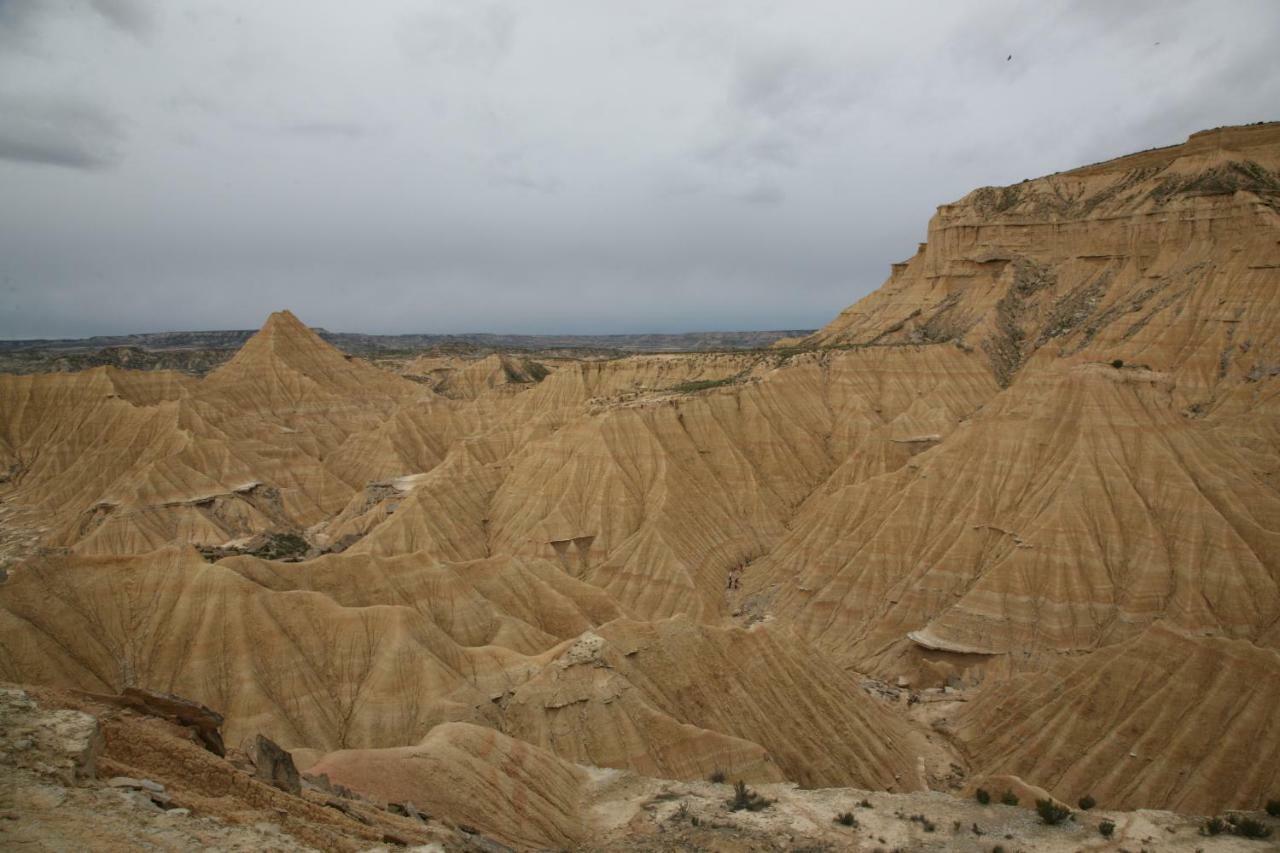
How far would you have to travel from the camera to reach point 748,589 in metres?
58.3

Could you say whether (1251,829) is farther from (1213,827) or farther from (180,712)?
(180,712)

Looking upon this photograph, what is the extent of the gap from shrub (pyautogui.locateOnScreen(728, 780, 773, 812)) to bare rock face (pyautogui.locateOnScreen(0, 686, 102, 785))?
17692mm

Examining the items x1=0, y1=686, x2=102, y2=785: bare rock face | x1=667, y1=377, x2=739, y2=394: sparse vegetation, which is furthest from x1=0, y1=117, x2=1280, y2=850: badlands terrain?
x1=667, y1=377, x2=739, y2=394: sparse vegetation

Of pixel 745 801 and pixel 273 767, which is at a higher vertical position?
pixel 273 767

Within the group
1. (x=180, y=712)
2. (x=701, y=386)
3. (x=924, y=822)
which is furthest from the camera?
(x=701, y=386)

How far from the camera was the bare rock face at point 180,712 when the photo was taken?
1611 cm

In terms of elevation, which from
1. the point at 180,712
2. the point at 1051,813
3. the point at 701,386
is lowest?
the point at 1051,813

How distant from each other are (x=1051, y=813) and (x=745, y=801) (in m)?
9.12

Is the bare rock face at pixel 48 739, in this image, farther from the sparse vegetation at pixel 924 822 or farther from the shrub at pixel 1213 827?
the shrub at pixel 1213 827

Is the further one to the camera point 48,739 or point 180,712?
point 180,712

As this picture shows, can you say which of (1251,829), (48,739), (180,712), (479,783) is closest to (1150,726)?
(1251,829)

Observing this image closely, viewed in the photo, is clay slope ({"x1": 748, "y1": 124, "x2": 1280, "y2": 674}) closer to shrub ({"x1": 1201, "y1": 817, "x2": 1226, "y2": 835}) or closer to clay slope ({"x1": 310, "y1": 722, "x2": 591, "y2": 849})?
shrub ({"x1": 1201, "y1": 817, "x2": 1226, "y2": 835})

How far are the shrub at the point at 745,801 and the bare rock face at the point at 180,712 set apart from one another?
1476 cm

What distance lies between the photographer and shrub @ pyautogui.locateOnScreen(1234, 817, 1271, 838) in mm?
21328
